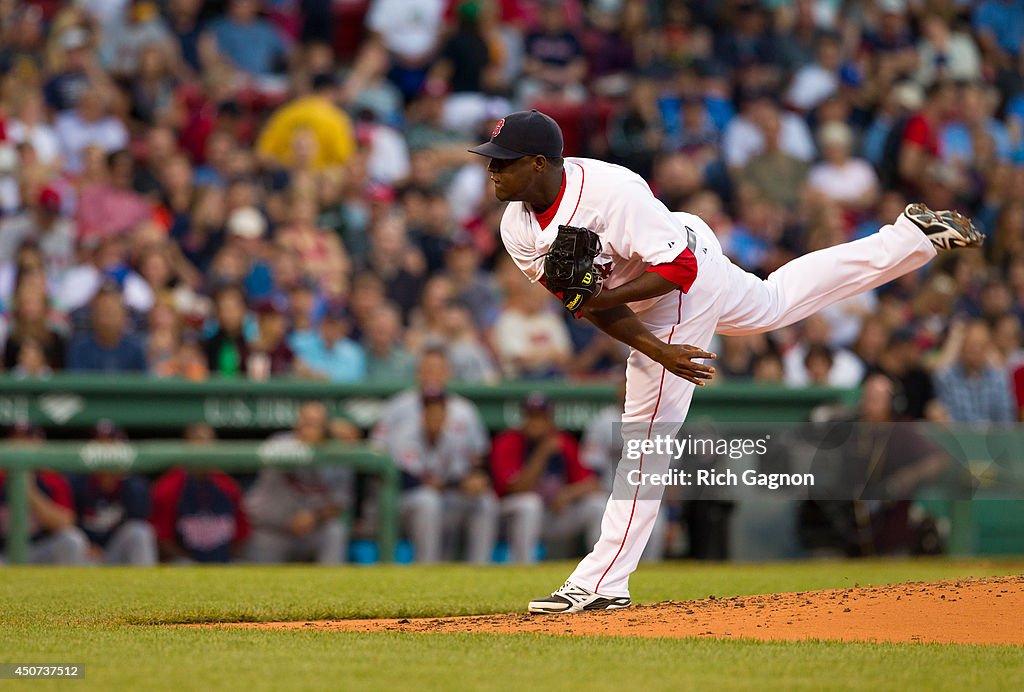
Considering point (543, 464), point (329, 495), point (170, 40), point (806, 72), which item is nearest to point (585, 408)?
point (543, 464)

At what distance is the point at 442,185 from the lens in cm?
1364

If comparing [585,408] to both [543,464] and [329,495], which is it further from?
[329,495]

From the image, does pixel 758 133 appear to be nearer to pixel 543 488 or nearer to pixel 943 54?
pixel 943 54

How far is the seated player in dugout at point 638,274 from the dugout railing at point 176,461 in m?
4.07

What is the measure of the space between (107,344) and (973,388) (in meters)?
6.57

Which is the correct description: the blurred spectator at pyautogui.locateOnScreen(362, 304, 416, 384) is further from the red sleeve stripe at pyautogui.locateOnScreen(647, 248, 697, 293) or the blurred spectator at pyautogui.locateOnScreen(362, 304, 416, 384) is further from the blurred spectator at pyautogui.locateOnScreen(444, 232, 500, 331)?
the red sleeve stripe at pyautogui.locateOnScreen(647, 248, 697, 293)

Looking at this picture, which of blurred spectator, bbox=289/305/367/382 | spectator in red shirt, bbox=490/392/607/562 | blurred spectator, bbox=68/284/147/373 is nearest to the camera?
blurred spectator, bbox=68/284/147/373

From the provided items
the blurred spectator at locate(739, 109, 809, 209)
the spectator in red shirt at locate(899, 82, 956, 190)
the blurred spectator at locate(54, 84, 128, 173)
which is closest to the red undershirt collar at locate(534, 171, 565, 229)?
the blurred spectator at locate(54, 84, 128, 173)

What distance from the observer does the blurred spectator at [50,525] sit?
9.48 m

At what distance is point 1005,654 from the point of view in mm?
5129

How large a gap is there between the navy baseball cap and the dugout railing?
4573mm

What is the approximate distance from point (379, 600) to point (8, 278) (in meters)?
5.27

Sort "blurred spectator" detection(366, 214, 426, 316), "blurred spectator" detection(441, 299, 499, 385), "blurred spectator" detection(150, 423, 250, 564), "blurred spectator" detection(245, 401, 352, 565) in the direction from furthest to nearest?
"blurred spectator" detection(366, 214, 426, 316) < "blurred spectator" detection(441, 299, 499, 385) < "blurred spectator" detection(245, 401, 352, 565) < "blurred spectator" detection(150, 423, 250, 564)

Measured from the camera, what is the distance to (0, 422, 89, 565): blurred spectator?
9477 mm
